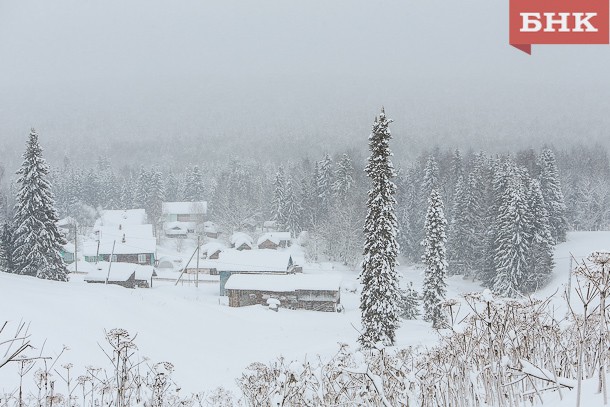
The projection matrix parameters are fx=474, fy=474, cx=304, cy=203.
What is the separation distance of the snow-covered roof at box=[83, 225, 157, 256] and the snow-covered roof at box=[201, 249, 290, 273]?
2129cm

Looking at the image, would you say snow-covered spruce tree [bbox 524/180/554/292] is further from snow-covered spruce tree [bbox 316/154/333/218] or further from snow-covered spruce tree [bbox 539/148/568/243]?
snow-covered spruce tree [bbox 316/154/333/218]

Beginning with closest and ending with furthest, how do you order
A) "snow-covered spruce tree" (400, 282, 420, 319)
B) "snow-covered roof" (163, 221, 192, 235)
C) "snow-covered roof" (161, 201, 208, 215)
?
"snow-covered spruce tree" (400, 282, 420, 319), "snow-covered roof" (163, 221, 192, 235), "snow-covered roof" (161, 201, 208, 215)

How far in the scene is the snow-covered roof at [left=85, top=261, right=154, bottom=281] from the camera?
170ft

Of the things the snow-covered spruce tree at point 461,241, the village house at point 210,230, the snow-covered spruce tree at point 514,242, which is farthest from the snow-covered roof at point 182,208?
the snow-covered spruce tree at point 514,242

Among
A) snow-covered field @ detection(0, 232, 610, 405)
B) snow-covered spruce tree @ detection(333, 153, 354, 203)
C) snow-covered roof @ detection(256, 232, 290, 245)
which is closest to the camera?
snow-covered field @ detection(0, 232, 610, 405)

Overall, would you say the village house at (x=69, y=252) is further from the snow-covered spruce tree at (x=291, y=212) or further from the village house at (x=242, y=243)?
the snow-covered spruce tree at (x=291, y=212)

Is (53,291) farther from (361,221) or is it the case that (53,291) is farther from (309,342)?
(361,221)

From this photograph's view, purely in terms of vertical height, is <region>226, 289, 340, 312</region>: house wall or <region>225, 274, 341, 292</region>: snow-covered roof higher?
<region>225, 274, 341, 292</region>: snow-covered roof

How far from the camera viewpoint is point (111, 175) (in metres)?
112

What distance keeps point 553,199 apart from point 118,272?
5333 centimetres

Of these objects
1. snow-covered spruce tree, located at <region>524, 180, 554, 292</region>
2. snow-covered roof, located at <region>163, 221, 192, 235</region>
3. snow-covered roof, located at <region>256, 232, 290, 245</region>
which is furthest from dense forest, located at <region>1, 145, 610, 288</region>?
snow-covered roof, located at <region>163, 221, 192, 235</region>

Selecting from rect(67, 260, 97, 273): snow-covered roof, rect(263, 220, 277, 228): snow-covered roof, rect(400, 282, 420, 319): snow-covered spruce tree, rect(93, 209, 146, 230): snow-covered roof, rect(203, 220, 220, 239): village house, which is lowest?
rect(400, 282, 420, 319): snow-covered spruce tree

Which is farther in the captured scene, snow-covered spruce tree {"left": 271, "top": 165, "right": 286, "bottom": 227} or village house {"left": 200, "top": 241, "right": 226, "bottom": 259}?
Result: snow-covered spruce tree {"left": 271, "top": 165, "right": 286, "bottom": 227}

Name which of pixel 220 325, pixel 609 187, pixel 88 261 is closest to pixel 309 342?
pixel 220 325
